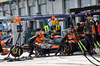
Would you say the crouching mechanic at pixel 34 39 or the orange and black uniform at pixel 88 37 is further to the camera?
the crouching mechanic at pixel 34 39

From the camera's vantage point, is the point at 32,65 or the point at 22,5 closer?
the point at 32,65

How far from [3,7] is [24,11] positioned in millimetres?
6542

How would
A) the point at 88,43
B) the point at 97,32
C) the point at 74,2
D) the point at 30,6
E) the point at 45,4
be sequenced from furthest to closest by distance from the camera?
1. the point at 30,6
2. the point at 45,4
3. the point at 74,2
4. the point at 97,32
5. the point at 88,43

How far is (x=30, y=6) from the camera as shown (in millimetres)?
32281

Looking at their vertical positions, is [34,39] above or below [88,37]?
below

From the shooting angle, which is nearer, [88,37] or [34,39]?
[88,37]

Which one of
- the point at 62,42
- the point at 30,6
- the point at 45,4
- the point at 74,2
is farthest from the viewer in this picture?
the point at 30,6

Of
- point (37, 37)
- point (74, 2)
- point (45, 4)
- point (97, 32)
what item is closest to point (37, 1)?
point (45, 4)

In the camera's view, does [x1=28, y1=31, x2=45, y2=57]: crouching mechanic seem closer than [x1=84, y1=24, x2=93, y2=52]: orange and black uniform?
No

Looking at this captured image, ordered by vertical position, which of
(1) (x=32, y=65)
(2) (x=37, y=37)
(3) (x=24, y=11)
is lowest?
(1) (x=32, y=65)

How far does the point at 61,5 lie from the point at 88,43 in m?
17.2

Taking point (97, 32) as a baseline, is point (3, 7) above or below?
above

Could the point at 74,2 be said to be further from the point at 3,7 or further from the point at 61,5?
the point at 3,7

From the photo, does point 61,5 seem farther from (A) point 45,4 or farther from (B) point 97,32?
(B) point 97,32
